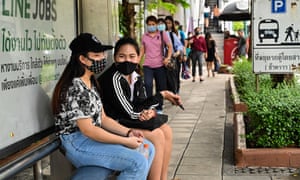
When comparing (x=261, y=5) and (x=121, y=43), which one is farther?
(x=261, y=5)

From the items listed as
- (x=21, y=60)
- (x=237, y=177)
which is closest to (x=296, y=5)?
(x=237, y=177)

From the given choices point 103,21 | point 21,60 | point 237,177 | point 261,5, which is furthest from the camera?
point 261,5

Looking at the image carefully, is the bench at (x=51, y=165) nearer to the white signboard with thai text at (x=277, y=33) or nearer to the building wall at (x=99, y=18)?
the building wall at (x=99, y=18)

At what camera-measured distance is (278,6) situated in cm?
703

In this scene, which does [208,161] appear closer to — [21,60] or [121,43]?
[121,43]

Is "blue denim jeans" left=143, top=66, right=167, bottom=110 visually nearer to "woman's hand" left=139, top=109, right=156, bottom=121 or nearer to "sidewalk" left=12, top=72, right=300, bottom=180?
"sidewalk" left=12, top=72, right=300, bottom=180

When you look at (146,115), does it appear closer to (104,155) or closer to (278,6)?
(104,155)

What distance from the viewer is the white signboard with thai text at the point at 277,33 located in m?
6.93

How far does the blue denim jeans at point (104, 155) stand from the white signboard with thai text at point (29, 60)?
0.26m

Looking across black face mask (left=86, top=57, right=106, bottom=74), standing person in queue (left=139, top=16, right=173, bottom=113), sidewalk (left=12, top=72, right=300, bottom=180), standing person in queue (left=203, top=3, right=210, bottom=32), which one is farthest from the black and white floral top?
standing person in queue (left=203, top=3, right=210, bottom=32)

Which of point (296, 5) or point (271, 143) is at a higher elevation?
point (296, 5)

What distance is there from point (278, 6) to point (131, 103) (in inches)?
144

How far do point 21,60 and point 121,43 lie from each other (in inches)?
55.2

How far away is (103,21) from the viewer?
4598 millimetres
